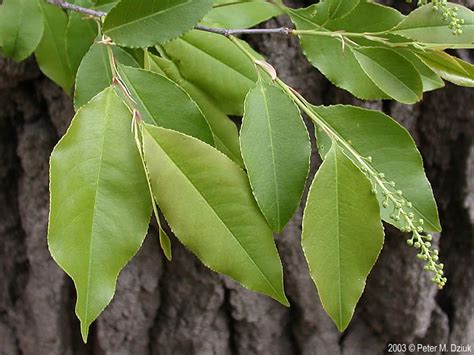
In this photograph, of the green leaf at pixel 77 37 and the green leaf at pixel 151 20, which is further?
the green leaf at pixel 77 37

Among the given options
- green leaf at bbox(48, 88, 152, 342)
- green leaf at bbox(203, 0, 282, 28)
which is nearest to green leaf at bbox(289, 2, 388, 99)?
green leaf at bbox(203, 0, 282, 28)

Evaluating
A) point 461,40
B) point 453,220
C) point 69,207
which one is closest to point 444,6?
point 461,40

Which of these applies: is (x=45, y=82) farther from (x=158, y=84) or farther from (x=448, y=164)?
(x=448, y=164)

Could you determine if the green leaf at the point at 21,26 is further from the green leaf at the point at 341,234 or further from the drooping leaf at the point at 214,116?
the green leaf at the point at 341,234

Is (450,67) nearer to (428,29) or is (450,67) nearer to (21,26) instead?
(428,29)

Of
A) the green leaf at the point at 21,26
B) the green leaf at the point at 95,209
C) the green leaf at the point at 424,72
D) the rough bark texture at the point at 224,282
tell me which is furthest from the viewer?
the rough bark texture at the point at 224,282

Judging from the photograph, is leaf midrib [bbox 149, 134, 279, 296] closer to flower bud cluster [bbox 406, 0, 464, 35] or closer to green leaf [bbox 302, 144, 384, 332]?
green leaf [bbox 302, 144, 384, 332]

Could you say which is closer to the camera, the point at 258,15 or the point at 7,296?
the point at 258,15

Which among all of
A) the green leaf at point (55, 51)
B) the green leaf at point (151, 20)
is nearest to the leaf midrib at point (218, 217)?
the green leaf at point (151, 20)
